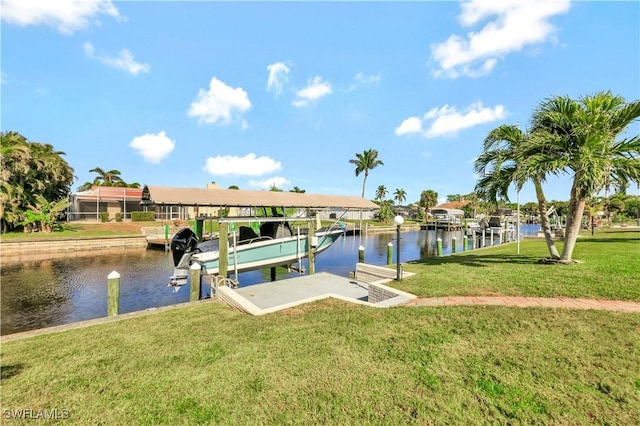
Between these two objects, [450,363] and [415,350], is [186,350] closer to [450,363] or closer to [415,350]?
[415,350]

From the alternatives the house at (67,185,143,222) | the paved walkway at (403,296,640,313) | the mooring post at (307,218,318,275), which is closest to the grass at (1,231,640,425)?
the paved walkway at (403,296,640,313)

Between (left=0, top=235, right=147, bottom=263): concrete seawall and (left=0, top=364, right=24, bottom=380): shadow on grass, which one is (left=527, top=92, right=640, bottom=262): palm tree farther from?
(left=0, top=235, right=147, bottom=263): concrete seawall

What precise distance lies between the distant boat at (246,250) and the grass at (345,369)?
5254mm

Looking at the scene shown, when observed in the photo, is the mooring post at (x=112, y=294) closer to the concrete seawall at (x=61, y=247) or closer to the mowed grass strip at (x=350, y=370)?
the mowed grass strip at (x=350, y=370)

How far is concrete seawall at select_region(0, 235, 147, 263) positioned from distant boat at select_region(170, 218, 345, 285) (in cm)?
1551

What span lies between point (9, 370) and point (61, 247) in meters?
25.0

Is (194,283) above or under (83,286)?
above

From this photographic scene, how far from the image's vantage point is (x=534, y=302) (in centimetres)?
573

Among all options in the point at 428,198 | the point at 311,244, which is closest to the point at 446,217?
the point at 428,198

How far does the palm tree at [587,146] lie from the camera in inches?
313

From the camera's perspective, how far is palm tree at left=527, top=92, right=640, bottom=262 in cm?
796

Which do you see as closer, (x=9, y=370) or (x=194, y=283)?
(x=9, y=370)

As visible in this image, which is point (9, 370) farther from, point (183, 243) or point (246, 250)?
point (183, 243)

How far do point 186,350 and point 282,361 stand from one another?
1520 mm
